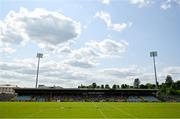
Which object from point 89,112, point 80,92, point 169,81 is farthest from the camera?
point 169,81

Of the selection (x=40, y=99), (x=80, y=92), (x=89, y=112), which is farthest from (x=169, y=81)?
(x=89, y=112)

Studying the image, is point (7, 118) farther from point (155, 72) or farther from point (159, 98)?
point (159, 98)

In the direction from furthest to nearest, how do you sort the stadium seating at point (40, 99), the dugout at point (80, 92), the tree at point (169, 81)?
the tree at point (169, 81) < the dugout at point (80, 92) < the stadium seating at point (40, 99)

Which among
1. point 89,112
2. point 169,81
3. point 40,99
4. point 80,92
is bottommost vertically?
point 40,99

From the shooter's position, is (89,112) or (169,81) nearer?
(89,112)

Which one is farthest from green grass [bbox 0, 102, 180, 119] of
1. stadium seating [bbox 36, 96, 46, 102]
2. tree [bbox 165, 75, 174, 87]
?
tree [bbox 165, 75, 174, 87]

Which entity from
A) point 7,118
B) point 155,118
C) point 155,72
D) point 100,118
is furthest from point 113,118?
point 155,72

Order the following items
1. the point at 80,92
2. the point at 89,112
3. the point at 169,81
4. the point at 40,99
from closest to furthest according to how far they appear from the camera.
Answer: the point at 89,112
the point at 40,99
the point at 80,92
the point at 169,81

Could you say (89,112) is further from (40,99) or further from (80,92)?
(80,92)

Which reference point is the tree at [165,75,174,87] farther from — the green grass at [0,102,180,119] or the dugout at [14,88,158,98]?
the green grass at [0,102,180,119]

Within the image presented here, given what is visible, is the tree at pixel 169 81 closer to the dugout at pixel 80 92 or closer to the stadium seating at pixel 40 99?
the dugout at pixel 80 92

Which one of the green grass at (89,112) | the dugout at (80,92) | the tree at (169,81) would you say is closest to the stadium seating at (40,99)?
the dugout at (80,92)

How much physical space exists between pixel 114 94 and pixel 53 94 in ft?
87.8

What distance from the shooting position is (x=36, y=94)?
318 feet
